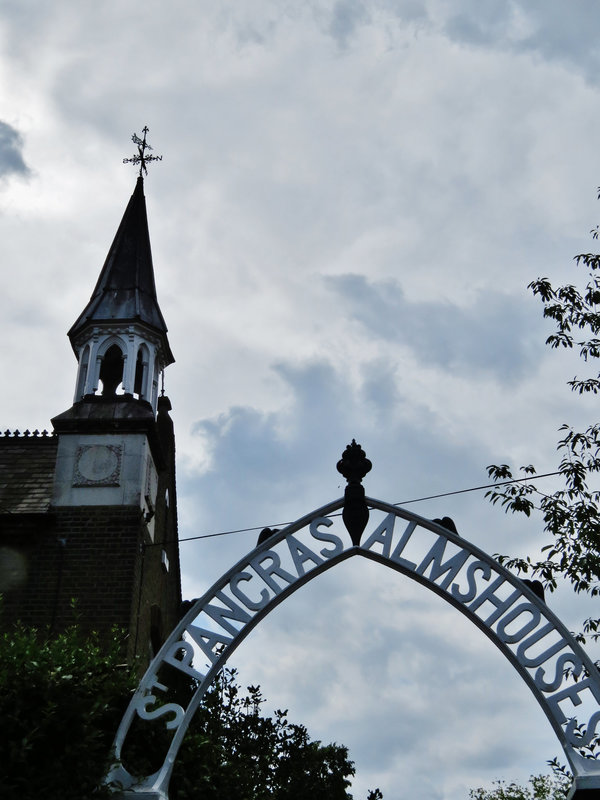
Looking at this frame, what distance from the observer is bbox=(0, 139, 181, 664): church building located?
46.8 feet

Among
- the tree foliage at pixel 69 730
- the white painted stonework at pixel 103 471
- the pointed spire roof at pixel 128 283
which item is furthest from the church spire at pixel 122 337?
the tree foliage at pixel 69 730

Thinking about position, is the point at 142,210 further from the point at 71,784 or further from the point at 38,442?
the point at 71,784

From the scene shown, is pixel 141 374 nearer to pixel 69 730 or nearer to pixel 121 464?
pixel 121 464

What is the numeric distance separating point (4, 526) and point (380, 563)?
7.73 meters

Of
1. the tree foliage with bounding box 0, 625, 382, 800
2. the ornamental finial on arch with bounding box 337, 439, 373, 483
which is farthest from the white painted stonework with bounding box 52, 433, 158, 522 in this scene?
the ornamental finial on arch with bounding box 337, 439, 373, 483

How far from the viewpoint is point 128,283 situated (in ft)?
59.7

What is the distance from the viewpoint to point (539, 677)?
8227mm

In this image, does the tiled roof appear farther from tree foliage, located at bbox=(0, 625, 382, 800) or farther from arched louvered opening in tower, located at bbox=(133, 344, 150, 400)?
tree foliage, located at bbox=(0, 625, 382, 800)

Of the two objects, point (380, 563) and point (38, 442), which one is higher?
point (38, 442)

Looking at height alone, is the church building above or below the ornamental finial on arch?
above

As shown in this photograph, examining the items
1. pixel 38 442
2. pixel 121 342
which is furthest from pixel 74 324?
pixel 38 442

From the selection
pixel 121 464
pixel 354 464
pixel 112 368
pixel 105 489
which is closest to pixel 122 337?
pixel 112 368

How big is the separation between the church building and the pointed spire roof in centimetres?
3

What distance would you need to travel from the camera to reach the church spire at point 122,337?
16.9m
